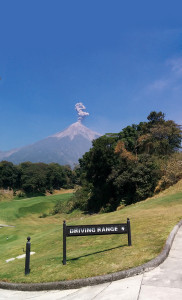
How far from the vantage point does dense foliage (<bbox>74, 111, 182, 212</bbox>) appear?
1126 inches

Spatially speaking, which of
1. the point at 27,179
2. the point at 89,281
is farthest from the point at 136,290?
the point at 27,179

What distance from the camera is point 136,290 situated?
16.6 feet

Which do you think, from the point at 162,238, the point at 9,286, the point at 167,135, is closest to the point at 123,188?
the point at 167,135

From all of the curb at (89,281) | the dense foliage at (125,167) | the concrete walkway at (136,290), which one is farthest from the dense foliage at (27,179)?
the concrete walkway at (136,290)

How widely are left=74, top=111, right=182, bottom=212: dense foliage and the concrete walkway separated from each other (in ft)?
73.3

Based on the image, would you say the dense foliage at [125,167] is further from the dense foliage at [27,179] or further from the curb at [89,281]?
the dense foliage at [27,179]

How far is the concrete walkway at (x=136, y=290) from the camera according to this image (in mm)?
4807

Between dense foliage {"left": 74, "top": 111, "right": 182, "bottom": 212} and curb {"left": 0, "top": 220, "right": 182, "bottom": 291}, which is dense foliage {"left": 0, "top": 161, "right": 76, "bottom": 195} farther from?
curb {"left": 0, "top": 220, "right": 182, "bottom": 291}

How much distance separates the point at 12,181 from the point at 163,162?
7256cm

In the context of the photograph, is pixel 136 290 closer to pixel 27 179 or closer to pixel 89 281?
pixel 89 281

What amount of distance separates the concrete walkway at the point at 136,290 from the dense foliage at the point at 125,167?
22330 mm

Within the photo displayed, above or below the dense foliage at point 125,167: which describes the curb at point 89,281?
below

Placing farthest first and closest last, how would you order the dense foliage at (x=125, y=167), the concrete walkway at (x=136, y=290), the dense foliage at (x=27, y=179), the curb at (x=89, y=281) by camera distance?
1. the dense foliage at (x=27, y=179)
2. the dense foliage at (x=125, y=167)
3. the curb at (x=89, y=281)
4. the concrete walkway at (x=136, y=290)

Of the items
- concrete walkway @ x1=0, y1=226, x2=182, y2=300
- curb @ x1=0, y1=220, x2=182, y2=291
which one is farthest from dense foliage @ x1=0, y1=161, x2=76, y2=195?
concrete walkway @ x1=0, y1=226, x2=182, y2=300
